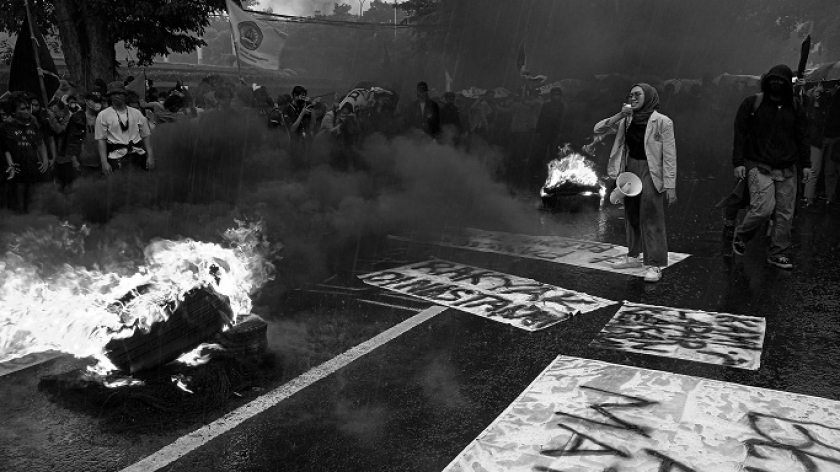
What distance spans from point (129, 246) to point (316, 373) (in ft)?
6.52

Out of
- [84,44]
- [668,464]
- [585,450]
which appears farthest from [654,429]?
[84,44]

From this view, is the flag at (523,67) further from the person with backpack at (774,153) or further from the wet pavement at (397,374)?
the wet pavement at (397,374)

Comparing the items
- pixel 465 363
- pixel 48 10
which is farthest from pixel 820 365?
pixel 48 10

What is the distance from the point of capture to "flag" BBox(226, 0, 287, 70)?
38.6 feet

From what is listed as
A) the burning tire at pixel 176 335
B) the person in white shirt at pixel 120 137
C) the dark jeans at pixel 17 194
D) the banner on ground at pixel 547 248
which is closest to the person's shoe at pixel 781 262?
the banner on ground at pixel 547 248

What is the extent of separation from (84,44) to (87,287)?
38.1 feet

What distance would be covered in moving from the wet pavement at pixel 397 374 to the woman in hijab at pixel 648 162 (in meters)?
0.35

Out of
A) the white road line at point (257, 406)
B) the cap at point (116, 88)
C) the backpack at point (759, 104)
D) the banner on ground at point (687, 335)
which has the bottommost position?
the white road line at point (257, 406)

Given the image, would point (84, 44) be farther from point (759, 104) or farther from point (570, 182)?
point (759, 104)

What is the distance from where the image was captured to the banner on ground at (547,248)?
7.00 meters

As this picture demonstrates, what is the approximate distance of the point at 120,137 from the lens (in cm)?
742

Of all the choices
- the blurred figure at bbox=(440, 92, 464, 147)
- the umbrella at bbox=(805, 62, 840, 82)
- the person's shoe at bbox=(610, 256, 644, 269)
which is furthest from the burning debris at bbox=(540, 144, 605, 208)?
the umbrella at bbox=(805, 62, 840, 82)

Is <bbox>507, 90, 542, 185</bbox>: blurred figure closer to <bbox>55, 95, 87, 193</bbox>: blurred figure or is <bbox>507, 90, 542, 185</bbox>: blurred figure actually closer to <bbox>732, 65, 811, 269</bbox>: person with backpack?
<bbox>732, 65, 811, 269</bbox>: person with backpack

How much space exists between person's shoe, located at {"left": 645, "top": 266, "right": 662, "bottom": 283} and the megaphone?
0.72 metres
